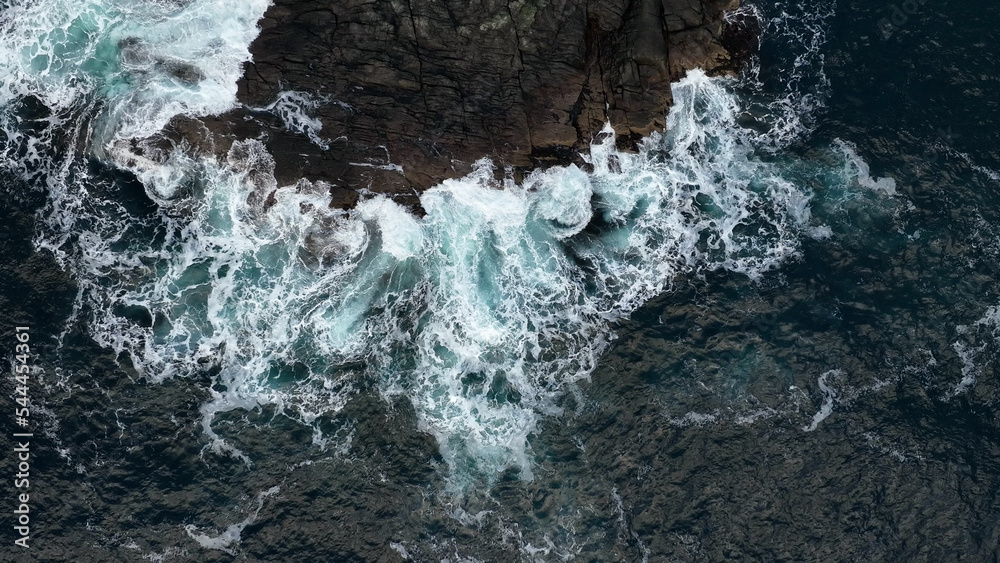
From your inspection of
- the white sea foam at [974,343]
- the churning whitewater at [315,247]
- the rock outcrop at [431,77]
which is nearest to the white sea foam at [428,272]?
the churning whitewater at [315,247]

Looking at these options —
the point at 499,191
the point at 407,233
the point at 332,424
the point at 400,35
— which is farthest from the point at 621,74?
the point at 332,424

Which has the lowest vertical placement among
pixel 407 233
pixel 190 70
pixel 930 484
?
pixel 930 484

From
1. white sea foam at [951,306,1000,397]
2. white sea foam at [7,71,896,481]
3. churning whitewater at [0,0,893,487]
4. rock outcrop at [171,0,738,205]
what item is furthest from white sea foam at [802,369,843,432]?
rock outcrop at [171,0,738,205]

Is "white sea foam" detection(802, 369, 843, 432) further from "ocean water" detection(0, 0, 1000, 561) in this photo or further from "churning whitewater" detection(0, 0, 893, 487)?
"churning whitewater" detection(0, 0, 893, 487)

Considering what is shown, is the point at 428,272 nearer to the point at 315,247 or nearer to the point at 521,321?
the point at 521,321

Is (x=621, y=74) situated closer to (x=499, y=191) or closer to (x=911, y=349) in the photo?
(x=499, y=191)

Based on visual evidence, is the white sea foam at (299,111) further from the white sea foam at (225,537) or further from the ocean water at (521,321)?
the white sea foam at (225,537)
